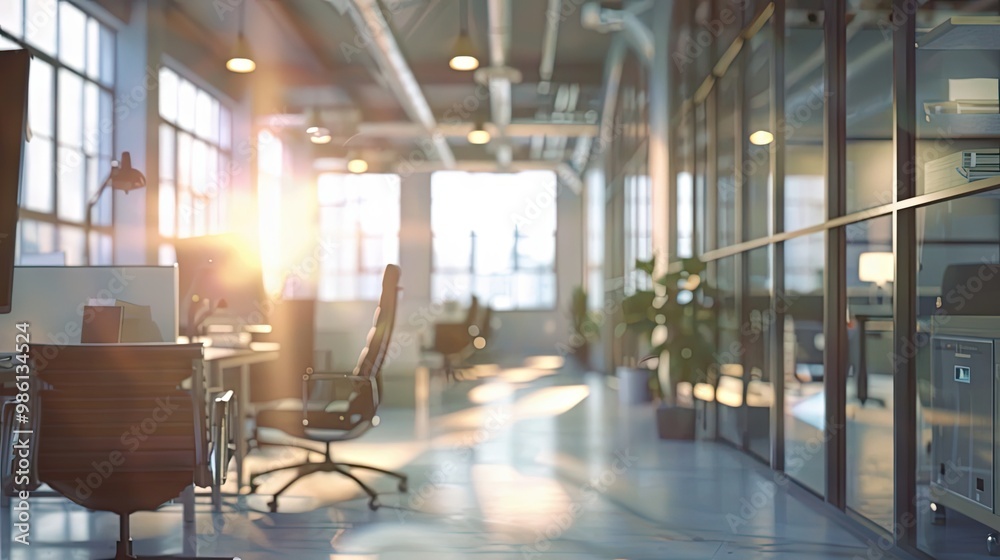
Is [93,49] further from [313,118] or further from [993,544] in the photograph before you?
[993,544]

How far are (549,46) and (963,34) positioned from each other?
28.5 feet

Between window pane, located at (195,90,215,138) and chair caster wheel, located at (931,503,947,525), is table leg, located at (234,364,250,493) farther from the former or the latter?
window pane, located at (195,90,215,138)

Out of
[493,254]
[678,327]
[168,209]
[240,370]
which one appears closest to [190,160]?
[168,209]

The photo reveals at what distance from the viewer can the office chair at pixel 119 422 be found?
300cm

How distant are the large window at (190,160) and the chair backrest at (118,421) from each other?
846 cm

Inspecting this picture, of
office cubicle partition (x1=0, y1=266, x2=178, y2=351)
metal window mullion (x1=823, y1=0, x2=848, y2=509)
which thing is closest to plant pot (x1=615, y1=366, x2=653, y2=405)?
metal window mullion (x1=823, y1=0, x2=848, y2=509)

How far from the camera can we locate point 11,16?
7797 millimetres

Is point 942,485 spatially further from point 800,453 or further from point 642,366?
point 642,366

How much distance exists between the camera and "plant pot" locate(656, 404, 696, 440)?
7383mm

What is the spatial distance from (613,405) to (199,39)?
22.7ft

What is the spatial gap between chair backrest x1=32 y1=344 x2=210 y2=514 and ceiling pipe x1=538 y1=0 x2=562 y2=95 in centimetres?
825

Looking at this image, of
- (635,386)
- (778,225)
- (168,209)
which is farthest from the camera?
(168,209)

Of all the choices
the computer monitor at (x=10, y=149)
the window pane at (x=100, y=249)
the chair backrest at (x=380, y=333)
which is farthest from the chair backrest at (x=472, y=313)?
the computer monitor at (x=10, y=149)

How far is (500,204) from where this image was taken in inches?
842
